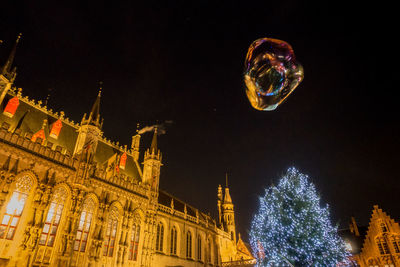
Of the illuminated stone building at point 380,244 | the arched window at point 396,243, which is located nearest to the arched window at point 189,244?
the illuminated stone building at point 380,244

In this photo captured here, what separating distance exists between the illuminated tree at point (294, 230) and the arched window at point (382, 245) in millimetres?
19455

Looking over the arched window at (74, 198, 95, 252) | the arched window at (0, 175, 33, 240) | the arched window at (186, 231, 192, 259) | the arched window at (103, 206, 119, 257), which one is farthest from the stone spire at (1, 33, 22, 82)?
the arched window at (186, 231, 192, 259)

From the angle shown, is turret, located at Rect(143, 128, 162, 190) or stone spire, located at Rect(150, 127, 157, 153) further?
stone spire, located at Rect(150, 127, 157, 153)

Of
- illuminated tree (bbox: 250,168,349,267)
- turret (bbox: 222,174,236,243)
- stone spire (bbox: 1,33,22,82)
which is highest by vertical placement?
stone spire (bbox: 1,33,22,82)

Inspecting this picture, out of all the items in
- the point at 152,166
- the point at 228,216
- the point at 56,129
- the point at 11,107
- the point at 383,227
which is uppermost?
the point at 11,107

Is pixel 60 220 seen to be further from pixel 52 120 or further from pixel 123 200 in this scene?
pixel 52 120

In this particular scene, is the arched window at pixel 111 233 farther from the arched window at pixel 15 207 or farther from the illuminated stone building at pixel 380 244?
the illuminated stone building at pixel 380 244

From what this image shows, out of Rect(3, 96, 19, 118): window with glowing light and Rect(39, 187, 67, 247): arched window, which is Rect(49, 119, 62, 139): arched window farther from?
Rect(39, 187, 67, 247): arched window

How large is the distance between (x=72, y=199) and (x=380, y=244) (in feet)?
132

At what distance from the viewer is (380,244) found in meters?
33.5

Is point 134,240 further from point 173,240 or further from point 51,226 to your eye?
point 51,226

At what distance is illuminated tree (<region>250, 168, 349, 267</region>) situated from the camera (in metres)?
18.6

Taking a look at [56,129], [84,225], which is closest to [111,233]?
[84,225]

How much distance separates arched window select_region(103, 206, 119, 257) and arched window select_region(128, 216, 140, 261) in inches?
93.9
